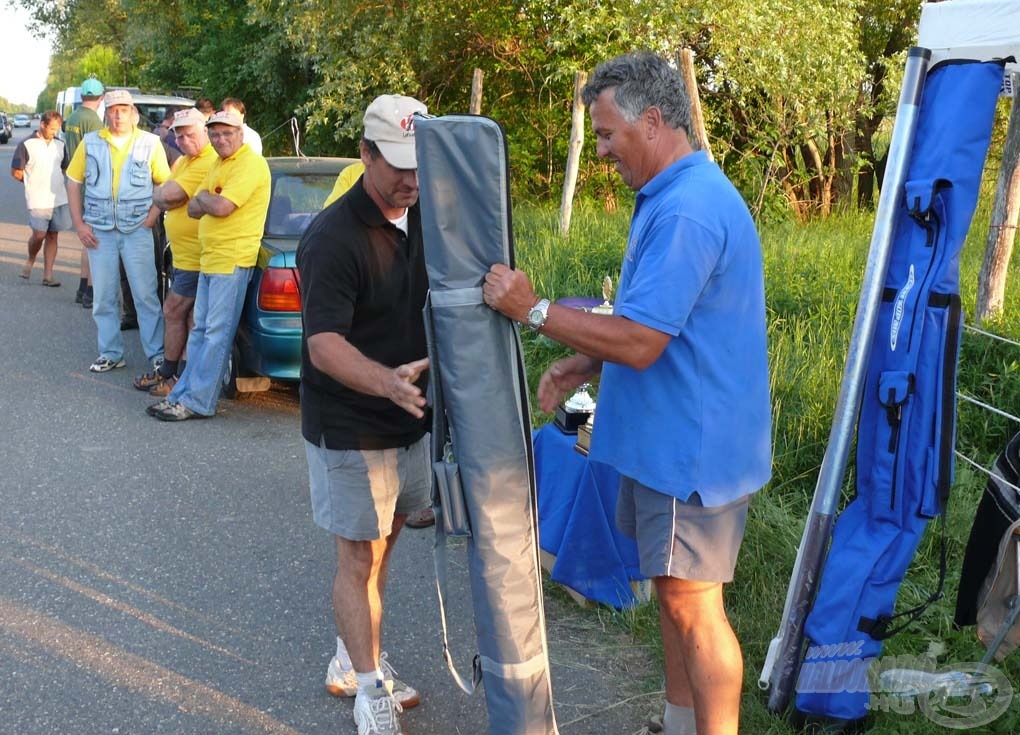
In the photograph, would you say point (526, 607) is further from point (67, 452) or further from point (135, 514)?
point (67, 452)

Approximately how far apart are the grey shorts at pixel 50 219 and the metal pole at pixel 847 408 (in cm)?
1031

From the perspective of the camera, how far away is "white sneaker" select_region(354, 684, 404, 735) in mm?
3199

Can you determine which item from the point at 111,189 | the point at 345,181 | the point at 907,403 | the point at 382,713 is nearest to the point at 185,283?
the point at 111,189

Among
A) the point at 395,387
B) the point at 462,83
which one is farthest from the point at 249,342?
the point at 462,83

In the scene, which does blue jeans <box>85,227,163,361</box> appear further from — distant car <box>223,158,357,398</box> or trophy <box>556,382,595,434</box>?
trophy <box>556,382,595,434</box>

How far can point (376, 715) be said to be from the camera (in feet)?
10.5

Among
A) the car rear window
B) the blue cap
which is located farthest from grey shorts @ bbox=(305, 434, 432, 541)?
the blue cap

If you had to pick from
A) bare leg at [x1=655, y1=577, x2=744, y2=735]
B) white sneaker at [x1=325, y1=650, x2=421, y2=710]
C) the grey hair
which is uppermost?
the grey hair

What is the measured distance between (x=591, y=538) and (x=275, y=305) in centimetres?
317

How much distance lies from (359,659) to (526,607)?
769mm

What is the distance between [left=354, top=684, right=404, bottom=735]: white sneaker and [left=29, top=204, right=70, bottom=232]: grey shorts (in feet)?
31.9

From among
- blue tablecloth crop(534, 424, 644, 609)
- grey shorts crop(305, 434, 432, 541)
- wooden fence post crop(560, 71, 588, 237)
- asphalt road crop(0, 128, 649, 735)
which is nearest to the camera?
grey shorts crop(305, 434, 432, 541)

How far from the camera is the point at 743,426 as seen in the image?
267 cm

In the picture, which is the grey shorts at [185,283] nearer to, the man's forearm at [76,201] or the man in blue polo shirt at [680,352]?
the man's forearm at [76,201]
